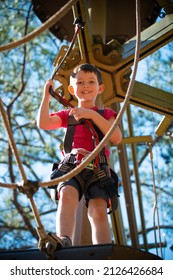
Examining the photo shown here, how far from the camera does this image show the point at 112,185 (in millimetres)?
3521

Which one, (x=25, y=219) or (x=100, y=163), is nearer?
(x=100, y=163)

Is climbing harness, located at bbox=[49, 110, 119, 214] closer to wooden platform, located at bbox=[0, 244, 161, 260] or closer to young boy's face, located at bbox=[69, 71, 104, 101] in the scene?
young boy's face, located at bbox=[69, 71, 104, 101]

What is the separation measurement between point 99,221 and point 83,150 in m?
0.38

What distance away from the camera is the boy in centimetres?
Result: 333

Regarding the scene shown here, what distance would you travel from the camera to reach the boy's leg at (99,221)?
3.32 meters

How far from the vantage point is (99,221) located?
337 cm

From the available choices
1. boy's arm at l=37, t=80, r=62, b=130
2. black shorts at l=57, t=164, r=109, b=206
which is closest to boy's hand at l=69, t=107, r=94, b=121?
boy's arm at l=37, t=80, r=62, b=130

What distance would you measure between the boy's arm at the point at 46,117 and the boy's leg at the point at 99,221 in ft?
1.55

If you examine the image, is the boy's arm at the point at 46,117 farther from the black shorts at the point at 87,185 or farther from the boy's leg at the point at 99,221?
the boy's leg at the point at 99,221

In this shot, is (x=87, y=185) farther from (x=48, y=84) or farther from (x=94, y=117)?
(x=48, y=84)
